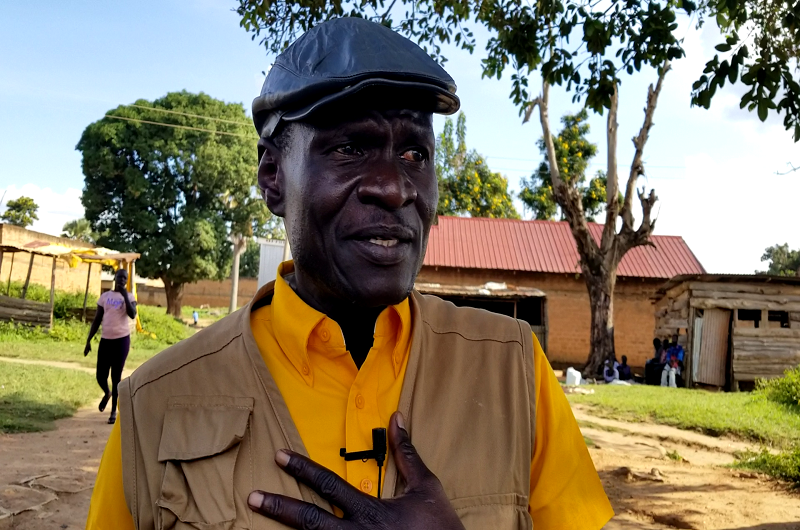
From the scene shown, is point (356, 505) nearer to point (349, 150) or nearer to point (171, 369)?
point (171, 369)

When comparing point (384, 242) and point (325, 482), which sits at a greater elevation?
point (384, 242)

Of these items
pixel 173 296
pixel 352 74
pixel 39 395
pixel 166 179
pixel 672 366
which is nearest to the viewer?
pixel 352 74

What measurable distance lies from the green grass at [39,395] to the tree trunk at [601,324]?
38.7 ft

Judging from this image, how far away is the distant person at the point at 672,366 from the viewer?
1544 cm

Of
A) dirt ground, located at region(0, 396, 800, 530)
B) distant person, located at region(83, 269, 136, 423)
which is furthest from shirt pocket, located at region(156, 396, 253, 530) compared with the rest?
distant person, located at region(83, 269, 136, 423)

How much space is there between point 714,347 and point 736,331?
23.7 inches

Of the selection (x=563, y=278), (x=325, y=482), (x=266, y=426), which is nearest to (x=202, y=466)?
Result: (x=266, y=426)

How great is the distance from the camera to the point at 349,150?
54.3 inches

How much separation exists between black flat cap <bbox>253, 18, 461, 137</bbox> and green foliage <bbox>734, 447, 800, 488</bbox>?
684cm

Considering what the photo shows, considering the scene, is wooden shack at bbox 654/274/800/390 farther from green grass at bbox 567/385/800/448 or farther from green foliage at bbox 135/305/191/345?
green foliage at bbox 135/305/191/345

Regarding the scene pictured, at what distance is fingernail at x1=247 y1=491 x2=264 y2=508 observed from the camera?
3.94 feet

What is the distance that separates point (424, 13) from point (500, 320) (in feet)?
20.4

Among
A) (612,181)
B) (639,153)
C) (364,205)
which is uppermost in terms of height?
(639,153)

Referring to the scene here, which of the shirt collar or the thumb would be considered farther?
the shirt collar
